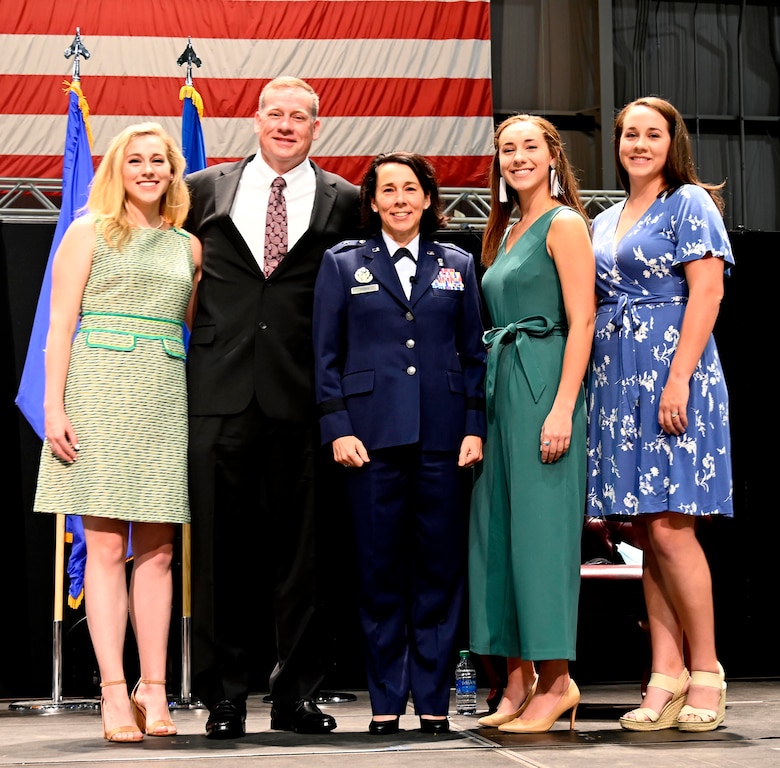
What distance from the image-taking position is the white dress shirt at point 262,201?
Result: 10.4 feet

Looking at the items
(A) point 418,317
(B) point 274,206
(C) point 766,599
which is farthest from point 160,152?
(C) point 766,599

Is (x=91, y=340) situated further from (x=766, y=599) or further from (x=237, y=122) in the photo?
(x=237, y=122)

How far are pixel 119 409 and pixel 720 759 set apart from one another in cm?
170

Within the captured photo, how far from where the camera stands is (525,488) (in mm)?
3053

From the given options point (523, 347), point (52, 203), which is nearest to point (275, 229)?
point (523, 347)

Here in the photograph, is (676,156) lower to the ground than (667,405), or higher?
higher

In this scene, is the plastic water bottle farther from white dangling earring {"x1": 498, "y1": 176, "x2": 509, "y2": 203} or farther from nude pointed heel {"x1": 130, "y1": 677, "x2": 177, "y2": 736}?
white dangling earring {"x1": 498, "y1": 176, "x2": 509, "y2": 203}

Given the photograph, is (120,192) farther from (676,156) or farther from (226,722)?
(676,156)

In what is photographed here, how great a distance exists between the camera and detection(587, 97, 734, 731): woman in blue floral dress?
3.09 metres

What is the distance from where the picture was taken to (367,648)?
3.01 meters

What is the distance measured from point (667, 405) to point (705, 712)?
0.81 meters

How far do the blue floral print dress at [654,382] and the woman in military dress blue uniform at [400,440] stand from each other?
39 centimetres

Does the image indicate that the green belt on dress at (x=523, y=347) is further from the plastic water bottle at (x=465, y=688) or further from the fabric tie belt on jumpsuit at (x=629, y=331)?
the plastic water bottle at (x=465, y=688)

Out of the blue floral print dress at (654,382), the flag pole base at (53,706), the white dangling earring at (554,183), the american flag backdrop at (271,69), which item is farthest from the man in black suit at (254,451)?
the american flag backdrop at (271,69)
